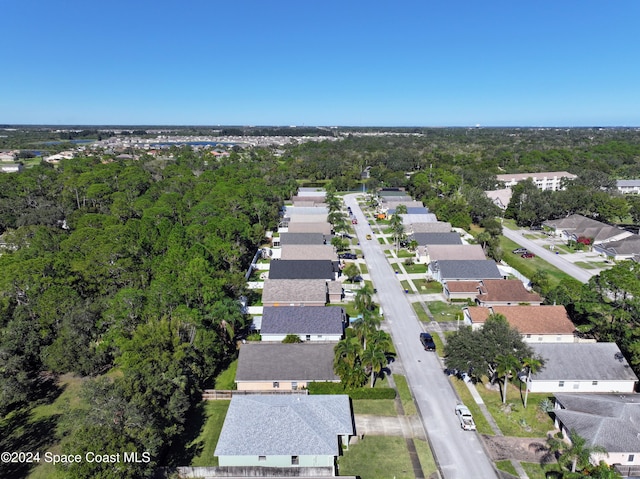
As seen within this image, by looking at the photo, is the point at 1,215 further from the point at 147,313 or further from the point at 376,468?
the point at 376,468

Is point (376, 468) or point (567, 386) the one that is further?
point (567, 386)

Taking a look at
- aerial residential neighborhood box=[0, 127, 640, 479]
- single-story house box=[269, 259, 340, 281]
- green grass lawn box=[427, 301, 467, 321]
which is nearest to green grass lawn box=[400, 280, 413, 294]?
aerial residential neighborhood box=[0, 127, 640, 479]

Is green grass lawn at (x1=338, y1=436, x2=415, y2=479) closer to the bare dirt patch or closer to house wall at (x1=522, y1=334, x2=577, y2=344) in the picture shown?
the bare dirt patch

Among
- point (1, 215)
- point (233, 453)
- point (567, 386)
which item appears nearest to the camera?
point (233, 453)

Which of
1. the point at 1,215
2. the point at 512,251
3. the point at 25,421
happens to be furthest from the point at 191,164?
the point at 25,421

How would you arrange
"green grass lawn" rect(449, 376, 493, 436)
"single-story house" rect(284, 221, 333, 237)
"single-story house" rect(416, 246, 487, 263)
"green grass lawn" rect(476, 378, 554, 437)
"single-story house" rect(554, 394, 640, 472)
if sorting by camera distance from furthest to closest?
"single-story house" rect(284, 221, 333, 237)
"single-story house" rect(416, 246, 487, 263)
"green grass lawn" rect(449, 376, 493, 436)
"green grass lawn" rect(476, 378, 554, 437)
"single-story house" rect(554, 394, 640, 472)

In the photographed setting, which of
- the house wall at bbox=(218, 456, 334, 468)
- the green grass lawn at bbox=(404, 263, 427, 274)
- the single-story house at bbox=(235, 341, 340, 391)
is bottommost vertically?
the green grass lawn at bbox=(404, 263, 427, 274)

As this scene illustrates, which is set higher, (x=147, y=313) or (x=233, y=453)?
(x=147, y=313)

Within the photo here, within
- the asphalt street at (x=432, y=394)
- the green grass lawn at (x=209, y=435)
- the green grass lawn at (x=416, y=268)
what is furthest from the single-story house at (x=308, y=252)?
the green grass lawn at (x=209, y=435)

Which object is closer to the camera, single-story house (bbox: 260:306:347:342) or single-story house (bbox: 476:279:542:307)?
single-story house (bbox: 260:306:347:342)
